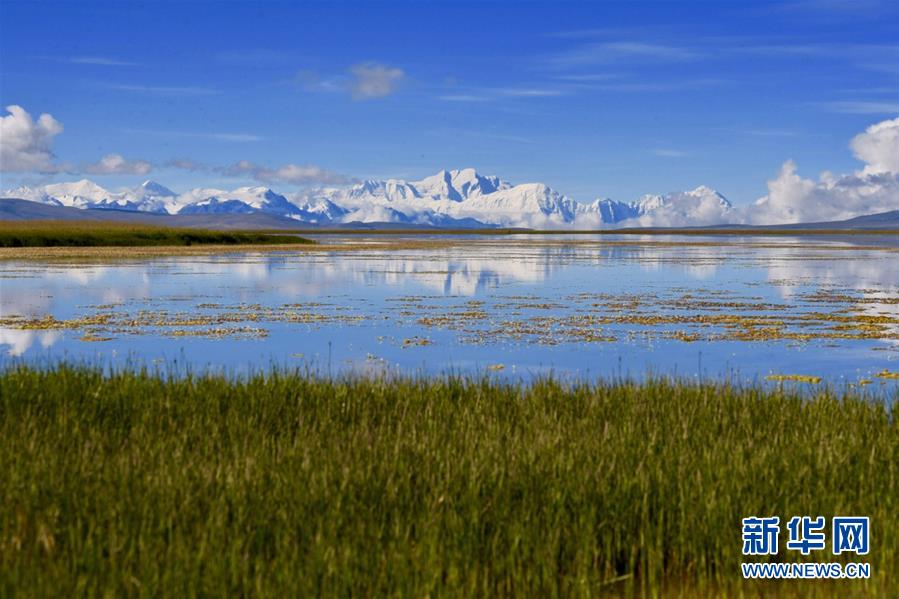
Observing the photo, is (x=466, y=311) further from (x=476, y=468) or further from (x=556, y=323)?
(x=476, y=468)

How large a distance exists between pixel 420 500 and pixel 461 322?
59.1ft

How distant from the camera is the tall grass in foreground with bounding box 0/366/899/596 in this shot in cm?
693

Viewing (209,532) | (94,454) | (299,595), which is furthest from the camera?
(94,454)

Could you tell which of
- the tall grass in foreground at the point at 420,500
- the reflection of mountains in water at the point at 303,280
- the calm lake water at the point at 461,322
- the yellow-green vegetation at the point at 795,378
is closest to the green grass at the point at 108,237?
the reflection of mountains in water at the point at 303,280

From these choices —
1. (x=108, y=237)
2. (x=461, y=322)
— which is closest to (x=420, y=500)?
(x=461, y=322)

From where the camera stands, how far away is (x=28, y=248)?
237 feet

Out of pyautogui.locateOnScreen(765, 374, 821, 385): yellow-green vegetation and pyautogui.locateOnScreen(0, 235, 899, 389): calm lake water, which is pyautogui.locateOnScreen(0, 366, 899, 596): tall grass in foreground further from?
pyautogui.locateOnScreen(765, 374, 821, 385): yellow-green vegetation

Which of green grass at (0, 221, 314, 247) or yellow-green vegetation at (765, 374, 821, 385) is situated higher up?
green grass at (0, 221, 314, 247)

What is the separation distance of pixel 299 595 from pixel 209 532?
1.22 meters

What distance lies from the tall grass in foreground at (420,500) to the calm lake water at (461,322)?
11.0 ft

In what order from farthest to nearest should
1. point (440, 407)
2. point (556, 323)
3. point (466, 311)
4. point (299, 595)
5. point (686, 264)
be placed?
point (686, 264)
point (466, 311)
point (556, 323)
point (440, 407)
point (299, 595)

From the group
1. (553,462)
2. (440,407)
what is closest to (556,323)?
(440,407)

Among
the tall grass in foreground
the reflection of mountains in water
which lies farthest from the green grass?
the tall grass in foreground

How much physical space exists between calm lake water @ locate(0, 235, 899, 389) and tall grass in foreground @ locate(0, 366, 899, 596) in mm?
3338
